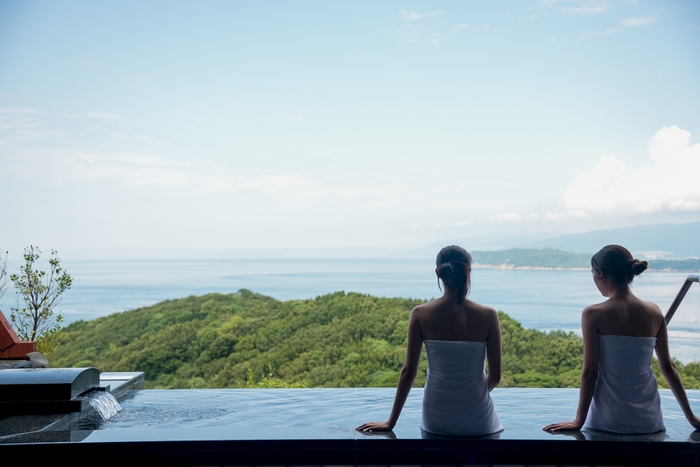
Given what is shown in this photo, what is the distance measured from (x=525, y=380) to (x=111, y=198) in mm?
19895

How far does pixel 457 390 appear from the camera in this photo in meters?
2.97

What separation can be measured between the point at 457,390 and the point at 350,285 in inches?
786

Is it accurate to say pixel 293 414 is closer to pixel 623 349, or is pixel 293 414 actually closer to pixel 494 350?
pixel 494 350

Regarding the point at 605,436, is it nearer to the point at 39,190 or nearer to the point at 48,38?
the point at 48,38

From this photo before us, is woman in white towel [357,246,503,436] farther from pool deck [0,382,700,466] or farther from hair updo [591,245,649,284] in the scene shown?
hair updo [591,245,649,284]

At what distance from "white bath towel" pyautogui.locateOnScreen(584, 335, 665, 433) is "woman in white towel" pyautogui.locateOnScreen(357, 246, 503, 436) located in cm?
56

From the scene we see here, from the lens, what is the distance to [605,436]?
3.05 meters

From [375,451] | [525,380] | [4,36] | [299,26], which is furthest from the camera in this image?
[299,26]

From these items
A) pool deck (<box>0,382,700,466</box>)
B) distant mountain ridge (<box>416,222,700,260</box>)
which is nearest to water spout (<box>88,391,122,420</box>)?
pool deck (<box>0,382,700,466</box>)

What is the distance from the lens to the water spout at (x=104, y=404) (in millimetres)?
4453

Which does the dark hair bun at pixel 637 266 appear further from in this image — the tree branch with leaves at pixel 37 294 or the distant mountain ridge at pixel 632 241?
the distant mountain ridge at pixel 632 241

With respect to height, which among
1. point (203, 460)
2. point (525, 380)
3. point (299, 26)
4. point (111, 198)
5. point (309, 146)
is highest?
point (299, 26)

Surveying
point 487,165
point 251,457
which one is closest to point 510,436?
point 251,457

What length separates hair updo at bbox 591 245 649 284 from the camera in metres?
3.00
